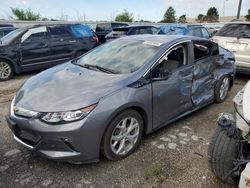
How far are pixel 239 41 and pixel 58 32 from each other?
5.55 meters

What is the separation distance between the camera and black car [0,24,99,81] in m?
7.94

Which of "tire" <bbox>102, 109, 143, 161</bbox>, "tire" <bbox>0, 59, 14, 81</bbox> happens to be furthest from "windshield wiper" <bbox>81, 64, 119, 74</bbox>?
"tire" <bbox>0, 59, 14, 81</bbox>

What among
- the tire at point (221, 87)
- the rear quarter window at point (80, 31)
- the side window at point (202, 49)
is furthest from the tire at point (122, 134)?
the rear quarter window at point (80, 31)

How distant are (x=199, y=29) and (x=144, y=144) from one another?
38.7 feet

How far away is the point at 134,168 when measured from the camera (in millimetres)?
3258

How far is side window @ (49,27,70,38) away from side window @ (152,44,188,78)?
5.66m

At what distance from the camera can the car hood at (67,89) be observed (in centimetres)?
300

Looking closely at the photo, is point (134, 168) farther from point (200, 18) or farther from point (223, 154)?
point (200, 18)

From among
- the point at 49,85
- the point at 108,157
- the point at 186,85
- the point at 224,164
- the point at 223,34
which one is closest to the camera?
the point at 224,164

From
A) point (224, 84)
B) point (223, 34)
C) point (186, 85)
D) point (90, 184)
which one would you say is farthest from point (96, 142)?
point (223, 34)

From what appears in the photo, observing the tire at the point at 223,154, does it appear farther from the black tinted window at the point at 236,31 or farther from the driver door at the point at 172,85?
the black tinted window at the point at 236,31

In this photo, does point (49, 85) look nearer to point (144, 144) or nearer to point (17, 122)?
point (17, 122)

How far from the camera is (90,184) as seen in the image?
2.99 m

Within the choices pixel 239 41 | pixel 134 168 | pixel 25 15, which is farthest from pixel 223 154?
pixel 25 15
